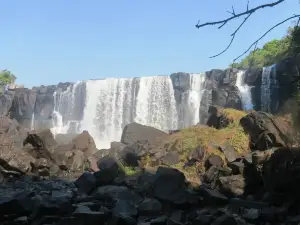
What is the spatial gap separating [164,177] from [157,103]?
22223 mm

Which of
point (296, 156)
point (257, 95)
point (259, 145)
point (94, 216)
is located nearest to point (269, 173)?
point (296, 156)

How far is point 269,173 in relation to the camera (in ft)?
32.3

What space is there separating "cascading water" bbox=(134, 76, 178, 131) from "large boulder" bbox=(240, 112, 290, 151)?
49.0ft

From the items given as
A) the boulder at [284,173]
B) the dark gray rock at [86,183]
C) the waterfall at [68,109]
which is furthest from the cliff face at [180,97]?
the dark gray rock at [86,183]

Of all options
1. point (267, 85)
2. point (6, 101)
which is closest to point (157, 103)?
point (267, 85)

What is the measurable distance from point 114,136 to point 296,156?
978 inches

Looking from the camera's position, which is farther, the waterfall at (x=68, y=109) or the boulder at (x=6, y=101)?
the boulder at (x=6, y=101)

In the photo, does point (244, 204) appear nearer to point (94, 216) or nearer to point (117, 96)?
point (94, 216)

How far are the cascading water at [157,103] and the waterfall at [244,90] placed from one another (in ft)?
18.1

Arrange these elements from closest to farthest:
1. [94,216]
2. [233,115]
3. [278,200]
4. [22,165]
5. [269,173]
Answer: [94,216], [278,200], [269,173], [22,165], [233,115]

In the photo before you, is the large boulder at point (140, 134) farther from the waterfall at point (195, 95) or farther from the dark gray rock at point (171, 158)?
the waterfall at point (195, 95)

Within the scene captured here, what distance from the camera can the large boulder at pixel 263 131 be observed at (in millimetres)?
14922

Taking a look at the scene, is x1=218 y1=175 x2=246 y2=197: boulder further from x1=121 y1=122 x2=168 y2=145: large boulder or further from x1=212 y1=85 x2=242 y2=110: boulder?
x1=212 y1=85 x2=242 y2=110: boulder

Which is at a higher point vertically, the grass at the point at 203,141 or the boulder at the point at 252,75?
the boulder at the point at 252,75
